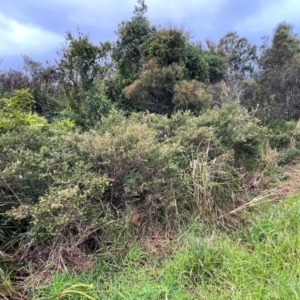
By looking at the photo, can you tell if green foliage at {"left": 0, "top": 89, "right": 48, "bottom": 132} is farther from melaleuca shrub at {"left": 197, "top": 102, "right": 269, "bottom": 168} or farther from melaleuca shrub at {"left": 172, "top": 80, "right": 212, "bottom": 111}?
melaleuca shrub at {"left": 172, "top": 80, "right": 212, "bottom": 111}

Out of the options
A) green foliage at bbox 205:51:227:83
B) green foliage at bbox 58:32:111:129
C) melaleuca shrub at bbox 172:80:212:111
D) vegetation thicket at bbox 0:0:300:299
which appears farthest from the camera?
green foliage at bbox 205:51:227:83

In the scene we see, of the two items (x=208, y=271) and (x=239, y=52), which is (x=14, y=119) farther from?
(x=239, y=52)

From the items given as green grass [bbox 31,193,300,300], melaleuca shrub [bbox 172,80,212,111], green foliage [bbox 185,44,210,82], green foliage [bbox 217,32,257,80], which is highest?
green foliage [bbox 217,32,257,80]

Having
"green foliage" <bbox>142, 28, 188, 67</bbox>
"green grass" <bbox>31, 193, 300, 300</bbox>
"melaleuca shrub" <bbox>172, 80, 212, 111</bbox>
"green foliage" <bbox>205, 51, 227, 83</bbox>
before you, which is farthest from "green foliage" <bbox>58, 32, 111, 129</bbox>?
"green grass" <bbox>31, 193, 300, 300</bbox>

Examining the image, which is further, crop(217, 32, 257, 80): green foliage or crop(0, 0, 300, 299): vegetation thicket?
crop(217, 32, 257, 80): green foliage

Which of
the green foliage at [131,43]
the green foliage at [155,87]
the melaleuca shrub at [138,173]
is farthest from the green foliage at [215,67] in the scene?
the melaleuca shrub at [138,173]

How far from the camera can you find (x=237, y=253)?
246 centimetres

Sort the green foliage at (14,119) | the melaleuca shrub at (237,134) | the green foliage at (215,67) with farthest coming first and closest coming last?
the green foliage at (215,67) → the melaleuca shrub at (237,134) → the green foliage at (14,119)

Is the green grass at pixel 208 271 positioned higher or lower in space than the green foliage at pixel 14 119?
lower

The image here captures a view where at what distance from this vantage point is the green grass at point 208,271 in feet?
6.95

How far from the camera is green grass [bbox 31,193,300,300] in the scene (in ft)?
6.95

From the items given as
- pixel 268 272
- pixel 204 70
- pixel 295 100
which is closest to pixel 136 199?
pixel 268 272

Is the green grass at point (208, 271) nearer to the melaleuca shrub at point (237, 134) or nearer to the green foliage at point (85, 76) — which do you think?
the melaleuca shrub at point (237, 134)

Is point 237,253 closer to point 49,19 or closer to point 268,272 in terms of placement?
point 268,272
